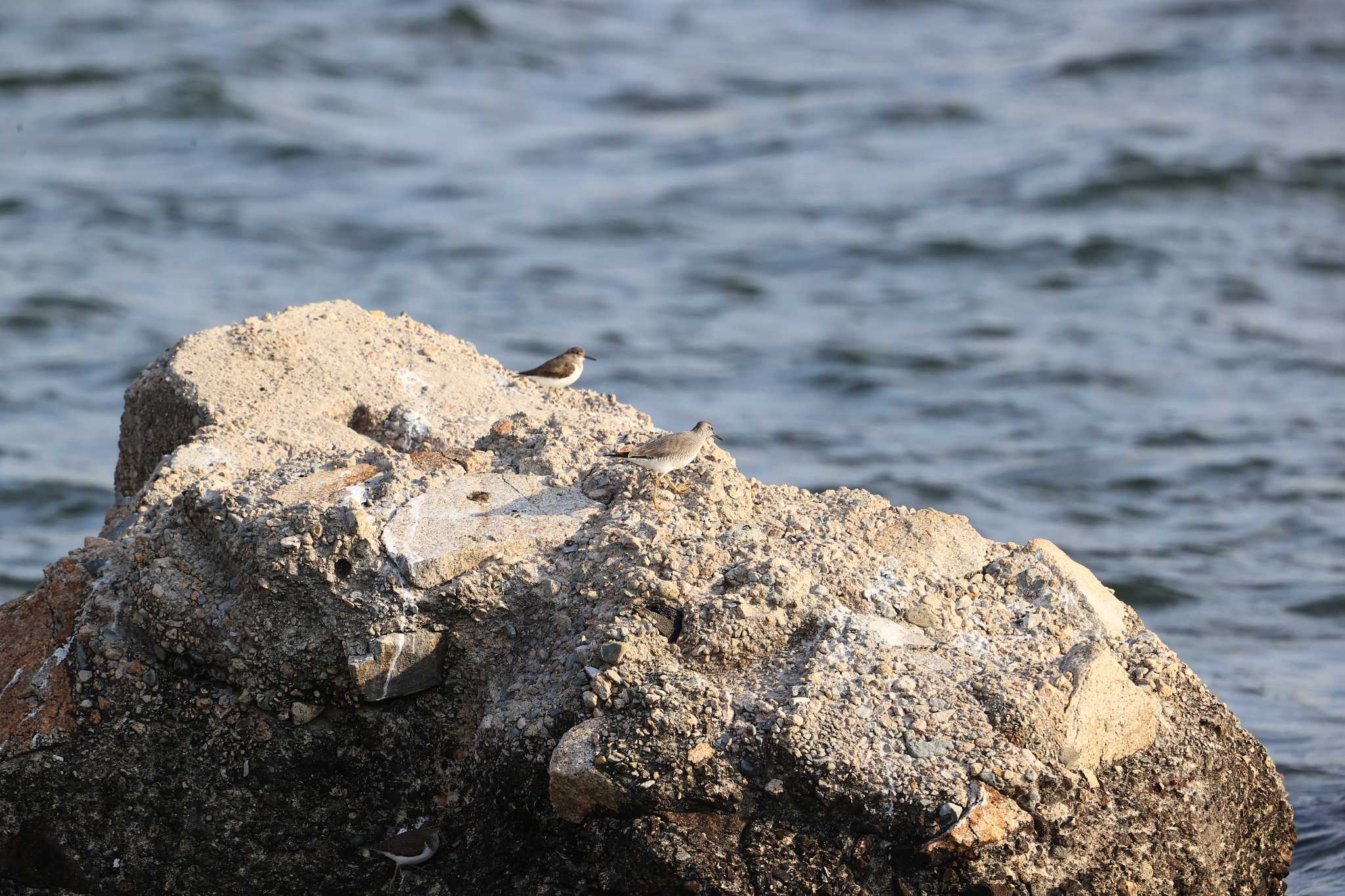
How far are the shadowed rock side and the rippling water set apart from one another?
2095 millimetres

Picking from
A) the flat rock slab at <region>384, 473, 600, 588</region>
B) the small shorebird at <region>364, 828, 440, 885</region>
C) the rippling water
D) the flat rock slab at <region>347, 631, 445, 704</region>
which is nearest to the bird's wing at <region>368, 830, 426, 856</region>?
the small shorebird at <region>364, 828, 440, 885</region>

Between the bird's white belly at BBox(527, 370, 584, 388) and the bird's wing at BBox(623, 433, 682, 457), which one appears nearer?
the bird's wing at BBox(623, 433, 682, 457)

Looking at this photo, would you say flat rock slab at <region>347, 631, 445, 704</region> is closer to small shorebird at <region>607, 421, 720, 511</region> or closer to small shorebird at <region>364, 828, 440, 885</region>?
small shorebird at <region>364, 828, 440, 885</region>

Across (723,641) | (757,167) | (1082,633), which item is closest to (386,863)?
(723,641)

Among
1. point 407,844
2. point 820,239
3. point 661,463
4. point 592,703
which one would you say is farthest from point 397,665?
point 820,239

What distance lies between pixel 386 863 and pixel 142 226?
505 inches

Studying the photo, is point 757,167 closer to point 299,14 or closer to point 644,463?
point 299,14

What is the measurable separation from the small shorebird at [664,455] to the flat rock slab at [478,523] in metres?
0.18

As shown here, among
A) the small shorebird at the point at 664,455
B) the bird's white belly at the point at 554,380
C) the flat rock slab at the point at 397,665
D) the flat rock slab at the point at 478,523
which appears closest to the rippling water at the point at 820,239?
the small shorebird at the point at 664,455

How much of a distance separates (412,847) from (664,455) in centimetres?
124

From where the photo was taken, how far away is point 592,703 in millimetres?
3553

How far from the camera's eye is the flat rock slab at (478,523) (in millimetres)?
3887

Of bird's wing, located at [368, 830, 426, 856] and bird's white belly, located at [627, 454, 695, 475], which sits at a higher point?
bird's white belly, located at [627, 454, 695, 475]

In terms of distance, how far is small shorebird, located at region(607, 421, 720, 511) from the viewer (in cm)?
414
